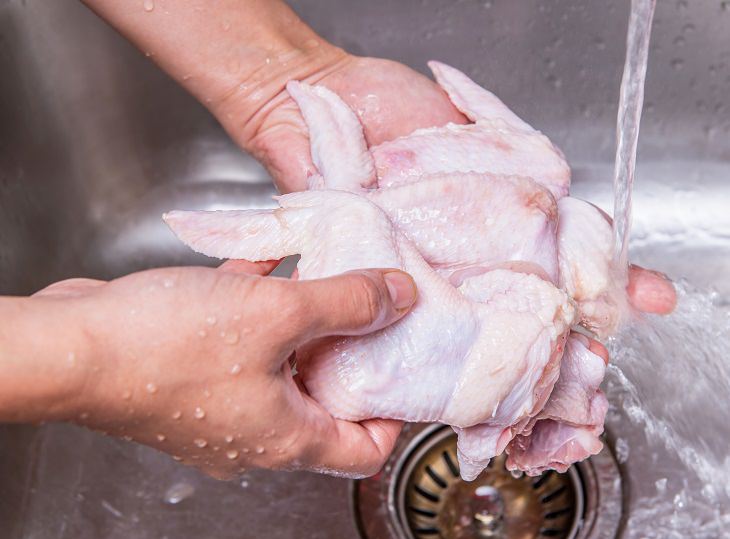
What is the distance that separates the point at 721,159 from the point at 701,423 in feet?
1.45

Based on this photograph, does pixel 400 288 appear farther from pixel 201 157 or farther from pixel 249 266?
pixel 201 157

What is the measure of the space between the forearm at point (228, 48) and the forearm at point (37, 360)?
0.51m

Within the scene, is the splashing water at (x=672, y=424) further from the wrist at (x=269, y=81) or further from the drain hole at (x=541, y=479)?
the wrist at (x=269, y=81)

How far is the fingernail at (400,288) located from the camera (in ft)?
2.26

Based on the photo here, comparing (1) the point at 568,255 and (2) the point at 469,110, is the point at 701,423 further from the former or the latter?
(2) the point at 469,110

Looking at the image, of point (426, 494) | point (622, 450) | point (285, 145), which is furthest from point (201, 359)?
point (622, 450)

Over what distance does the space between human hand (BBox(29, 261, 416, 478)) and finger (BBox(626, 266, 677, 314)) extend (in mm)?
343

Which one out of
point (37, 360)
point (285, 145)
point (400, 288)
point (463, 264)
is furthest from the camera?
point (285, 145)

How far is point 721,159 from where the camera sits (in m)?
1.27

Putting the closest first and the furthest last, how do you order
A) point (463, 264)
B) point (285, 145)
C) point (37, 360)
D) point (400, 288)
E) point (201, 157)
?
1. point (37, 360)
2. point (400, 288)
3. point (463, 264)
4. point (285, 145)
5. point (201, 157)

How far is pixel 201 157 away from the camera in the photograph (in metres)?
1.32

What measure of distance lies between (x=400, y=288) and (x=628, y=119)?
14.7 inches

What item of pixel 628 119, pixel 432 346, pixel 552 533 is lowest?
pixel 552 533

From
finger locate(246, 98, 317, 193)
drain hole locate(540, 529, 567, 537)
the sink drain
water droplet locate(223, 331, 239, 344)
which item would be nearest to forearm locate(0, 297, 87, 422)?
water droplet locate(223, 331, 239, 344)
